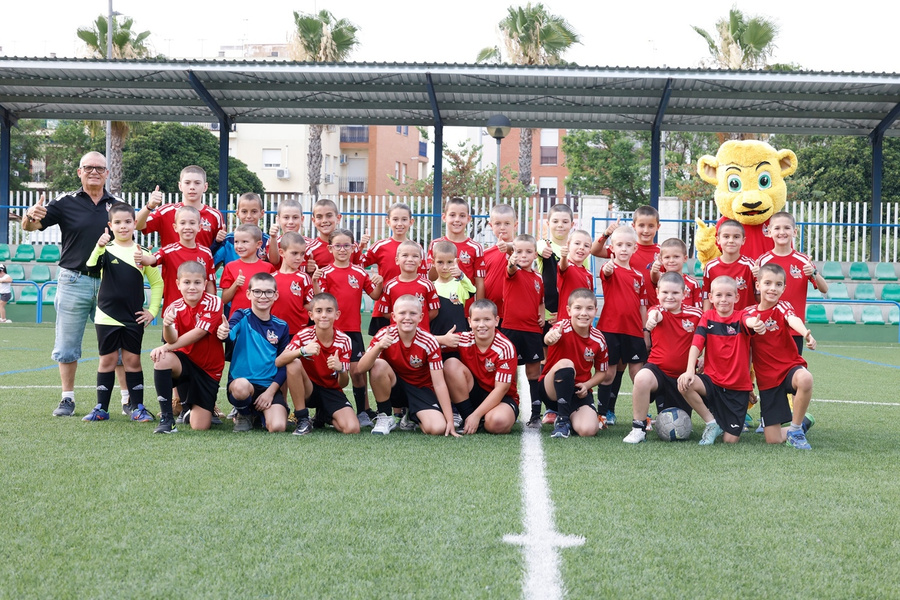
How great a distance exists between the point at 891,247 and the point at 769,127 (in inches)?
163

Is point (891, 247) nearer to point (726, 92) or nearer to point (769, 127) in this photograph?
point (769, 127)

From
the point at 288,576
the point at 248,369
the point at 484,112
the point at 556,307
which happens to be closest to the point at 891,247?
the point at 484,112

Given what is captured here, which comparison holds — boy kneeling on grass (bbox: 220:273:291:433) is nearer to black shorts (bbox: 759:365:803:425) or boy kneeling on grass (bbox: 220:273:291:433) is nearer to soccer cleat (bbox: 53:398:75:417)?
soccer cleat (bbox: 53:398:75:417)

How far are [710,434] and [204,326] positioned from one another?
3.42 m

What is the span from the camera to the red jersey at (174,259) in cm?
637

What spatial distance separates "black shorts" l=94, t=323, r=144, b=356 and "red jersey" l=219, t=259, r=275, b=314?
675 millimetres

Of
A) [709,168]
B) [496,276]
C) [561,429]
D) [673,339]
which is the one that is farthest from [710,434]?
[709,168]

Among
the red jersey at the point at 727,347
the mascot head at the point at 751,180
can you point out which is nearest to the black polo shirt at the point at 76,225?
the red jersey at the point at 727,347

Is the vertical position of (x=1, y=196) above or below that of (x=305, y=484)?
above

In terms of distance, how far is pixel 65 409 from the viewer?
6.22m

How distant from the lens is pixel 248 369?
5926 mm

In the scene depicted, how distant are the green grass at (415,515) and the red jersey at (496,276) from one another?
1234mm

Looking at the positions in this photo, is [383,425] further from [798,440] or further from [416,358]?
[798,440]

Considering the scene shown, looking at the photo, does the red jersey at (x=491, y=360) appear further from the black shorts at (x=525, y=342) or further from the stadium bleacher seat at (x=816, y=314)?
the stadium bleacher seat at (x=816, y=314)
